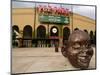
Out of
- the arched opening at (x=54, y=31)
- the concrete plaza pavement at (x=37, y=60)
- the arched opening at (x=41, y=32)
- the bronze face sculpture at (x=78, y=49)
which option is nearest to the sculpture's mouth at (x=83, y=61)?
the bronze face sculpture at (x=78, y=49)

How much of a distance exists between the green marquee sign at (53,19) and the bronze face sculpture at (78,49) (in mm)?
206

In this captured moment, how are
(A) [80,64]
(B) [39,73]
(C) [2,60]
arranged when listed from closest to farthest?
(C) [2,60] → (B) [39,73] → (A) [80,64]

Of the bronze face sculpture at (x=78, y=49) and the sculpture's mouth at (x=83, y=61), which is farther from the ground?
the bronze face sculpture at (x=78, y=49)

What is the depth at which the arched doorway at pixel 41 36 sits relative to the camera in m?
2.54

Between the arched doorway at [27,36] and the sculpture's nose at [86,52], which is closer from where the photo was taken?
the arched doorway at [27,36]

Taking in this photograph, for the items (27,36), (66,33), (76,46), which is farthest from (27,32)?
(76,46)

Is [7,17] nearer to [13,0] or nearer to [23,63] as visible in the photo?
[13,0]

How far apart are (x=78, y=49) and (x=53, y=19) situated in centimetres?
51

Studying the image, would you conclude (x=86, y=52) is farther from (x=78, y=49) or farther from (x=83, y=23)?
(x=83, y=23)

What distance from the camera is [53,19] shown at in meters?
2.60

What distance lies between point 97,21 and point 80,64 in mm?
625

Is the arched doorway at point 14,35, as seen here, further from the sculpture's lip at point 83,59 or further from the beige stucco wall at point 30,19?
the sculpture's lip at point 83,59

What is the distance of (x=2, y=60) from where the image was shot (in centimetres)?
239

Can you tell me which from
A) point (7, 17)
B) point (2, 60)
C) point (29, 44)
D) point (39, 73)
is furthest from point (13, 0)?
point (39, 73)
